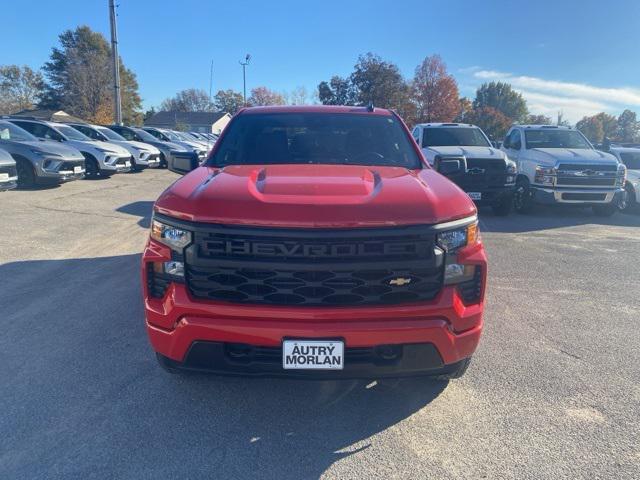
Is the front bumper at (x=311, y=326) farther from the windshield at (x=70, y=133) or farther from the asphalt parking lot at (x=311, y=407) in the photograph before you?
the windshield at (x=70, y=133)

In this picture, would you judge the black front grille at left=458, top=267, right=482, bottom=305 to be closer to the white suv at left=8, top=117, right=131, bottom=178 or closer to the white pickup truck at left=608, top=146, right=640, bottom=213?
the white pickup truck at left=608, top=146, right=640, bottom=213

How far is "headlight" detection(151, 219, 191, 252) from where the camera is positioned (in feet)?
8.61

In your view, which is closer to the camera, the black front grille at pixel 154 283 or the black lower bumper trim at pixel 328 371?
the black lower bumper trim at pixel 328 371

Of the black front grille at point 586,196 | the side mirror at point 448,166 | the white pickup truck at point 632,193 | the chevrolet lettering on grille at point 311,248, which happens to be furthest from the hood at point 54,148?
the white pickup truck at point 632,193

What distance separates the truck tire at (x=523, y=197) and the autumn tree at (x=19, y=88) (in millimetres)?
67764

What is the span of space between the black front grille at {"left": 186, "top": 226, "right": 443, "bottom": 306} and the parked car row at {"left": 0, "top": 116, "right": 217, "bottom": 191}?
5444mm

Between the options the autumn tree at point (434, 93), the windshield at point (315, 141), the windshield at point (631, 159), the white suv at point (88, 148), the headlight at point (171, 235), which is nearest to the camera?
the headlight at point (171, 235)

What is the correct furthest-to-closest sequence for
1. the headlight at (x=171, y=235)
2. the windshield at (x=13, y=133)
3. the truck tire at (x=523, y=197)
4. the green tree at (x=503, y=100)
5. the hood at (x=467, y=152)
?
the green tree at (x=503, y=100) < the windshield at (x=13, y=133) < the truck tire at (x=523, y=197) < the hood at (x=467, y=152) < the headlight at (x=171, y=235)

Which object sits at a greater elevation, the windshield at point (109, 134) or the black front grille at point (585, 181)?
the windshield at point (109, 134)

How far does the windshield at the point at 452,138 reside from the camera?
37.3ft

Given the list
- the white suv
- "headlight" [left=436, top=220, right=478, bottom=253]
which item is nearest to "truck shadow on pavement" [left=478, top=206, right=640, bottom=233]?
"headlight" [left=436, top=220, right=478, bottom=253]

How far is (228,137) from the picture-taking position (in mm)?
4219

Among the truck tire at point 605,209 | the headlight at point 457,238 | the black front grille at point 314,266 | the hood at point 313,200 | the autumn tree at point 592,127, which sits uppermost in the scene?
the autumn tree at point 592,127

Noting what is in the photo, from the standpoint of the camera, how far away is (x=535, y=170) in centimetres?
1085
